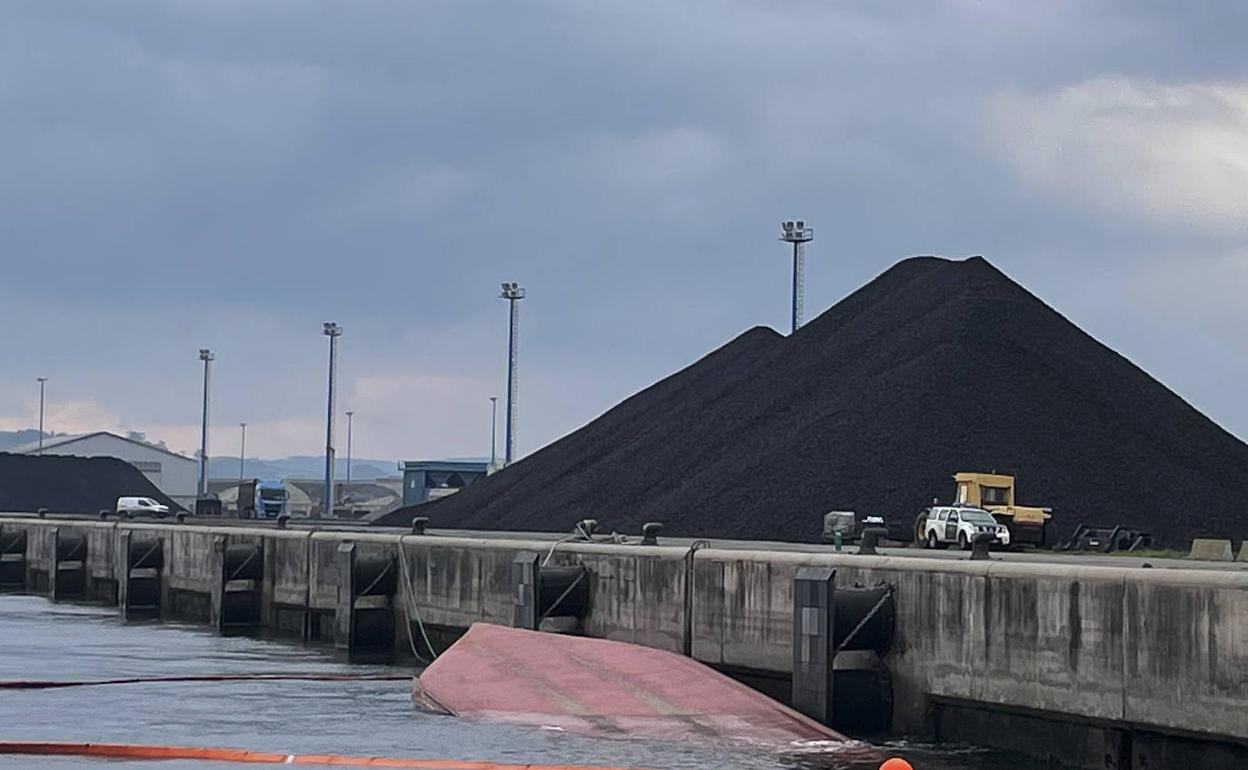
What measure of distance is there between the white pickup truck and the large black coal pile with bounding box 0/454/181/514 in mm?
74169

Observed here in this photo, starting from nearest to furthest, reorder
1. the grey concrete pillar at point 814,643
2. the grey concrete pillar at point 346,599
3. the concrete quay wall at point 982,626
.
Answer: the concrete quay wall at point 982,626 < the grey concrete pillar at point 814,643 < the grey concrete pillar at point 346,599

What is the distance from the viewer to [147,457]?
169875mm

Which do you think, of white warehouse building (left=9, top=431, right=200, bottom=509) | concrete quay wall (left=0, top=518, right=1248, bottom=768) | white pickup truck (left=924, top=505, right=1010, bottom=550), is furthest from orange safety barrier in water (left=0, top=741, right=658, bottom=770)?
white warehouse building (left=9, top=431, right=200, bottom=509)

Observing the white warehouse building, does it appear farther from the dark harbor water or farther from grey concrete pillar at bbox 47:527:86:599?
the dark harbor water

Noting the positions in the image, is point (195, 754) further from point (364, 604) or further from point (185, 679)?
point (364, 604)

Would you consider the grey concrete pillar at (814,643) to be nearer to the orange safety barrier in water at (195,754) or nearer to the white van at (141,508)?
the orange safety barrier in water at (195,754)

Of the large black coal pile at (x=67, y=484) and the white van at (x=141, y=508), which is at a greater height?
the large black coal pile at (x=67, y=484)

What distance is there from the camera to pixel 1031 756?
68.9ft

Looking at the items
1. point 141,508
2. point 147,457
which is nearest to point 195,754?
point 141,508

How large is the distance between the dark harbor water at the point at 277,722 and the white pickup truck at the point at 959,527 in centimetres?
1855

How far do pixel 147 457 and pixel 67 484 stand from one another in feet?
167

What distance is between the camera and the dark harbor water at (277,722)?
67.9ft

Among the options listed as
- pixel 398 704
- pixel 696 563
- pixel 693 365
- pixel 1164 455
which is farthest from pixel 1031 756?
pixel 693 365

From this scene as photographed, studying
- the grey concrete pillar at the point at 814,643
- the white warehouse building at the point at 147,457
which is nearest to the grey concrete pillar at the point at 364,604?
the grey concrete pillar at the point at 814,643
